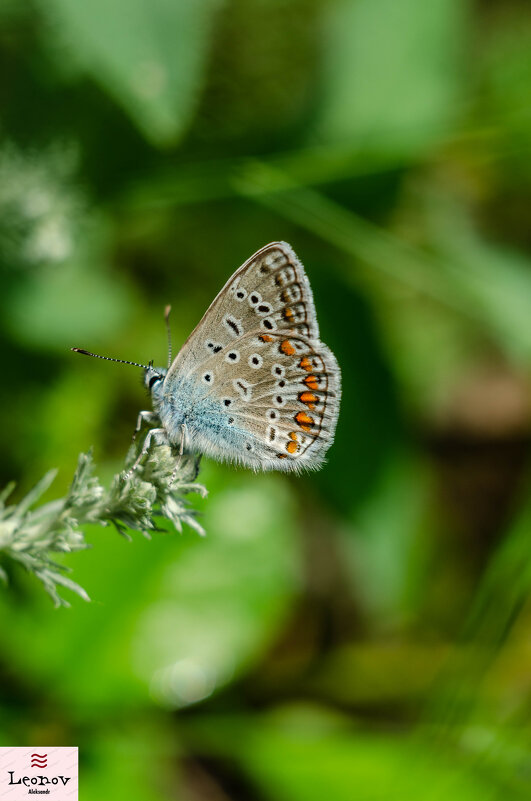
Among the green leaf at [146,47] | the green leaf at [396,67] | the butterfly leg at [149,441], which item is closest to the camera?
the butterfly leg at [149,441]

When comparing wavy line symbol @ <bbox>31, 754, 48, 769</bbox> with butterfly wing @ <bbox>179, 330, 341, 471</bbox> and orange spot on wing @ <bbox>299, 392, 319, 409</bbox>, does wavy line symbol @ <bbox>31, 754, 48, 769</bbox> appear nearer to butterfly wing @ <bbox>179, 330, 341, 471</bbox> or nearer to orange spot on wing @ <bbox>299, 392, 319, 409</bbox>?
butterfly wing @ <bbox>179, 330, 341, 471</bbox>

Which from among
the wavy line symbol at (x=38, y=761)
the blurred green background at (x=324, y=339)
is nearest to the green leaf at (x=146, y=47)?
the blurred green background at (x=324, y=339)

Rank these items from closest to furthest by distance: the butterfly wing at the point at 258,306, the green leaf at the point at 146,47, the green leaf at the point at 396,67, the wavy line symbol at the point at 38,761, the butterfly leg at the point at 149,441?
the butterfly leg at the point at 149,441 → the butterfly wing at the point at 258,306 → the wavy line symbol at the point at 38,761 → the green leaf at the point at 146,47 → the green leaf at the point at 396,67

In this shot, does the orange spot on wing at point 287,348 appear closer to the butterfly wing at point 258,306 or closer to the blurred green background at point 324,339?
the butterfly wing at point 258,306

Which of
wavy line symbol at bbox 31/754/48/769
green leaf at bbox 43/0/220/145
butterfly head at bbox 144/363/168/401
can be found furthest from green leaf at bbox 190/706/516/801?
green leaf at bbox 43/0/220/145

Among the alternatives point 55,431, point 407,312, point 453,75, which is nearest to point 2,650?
point 55,431

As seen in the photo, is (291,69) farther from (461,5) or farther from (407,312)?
(407,312)
